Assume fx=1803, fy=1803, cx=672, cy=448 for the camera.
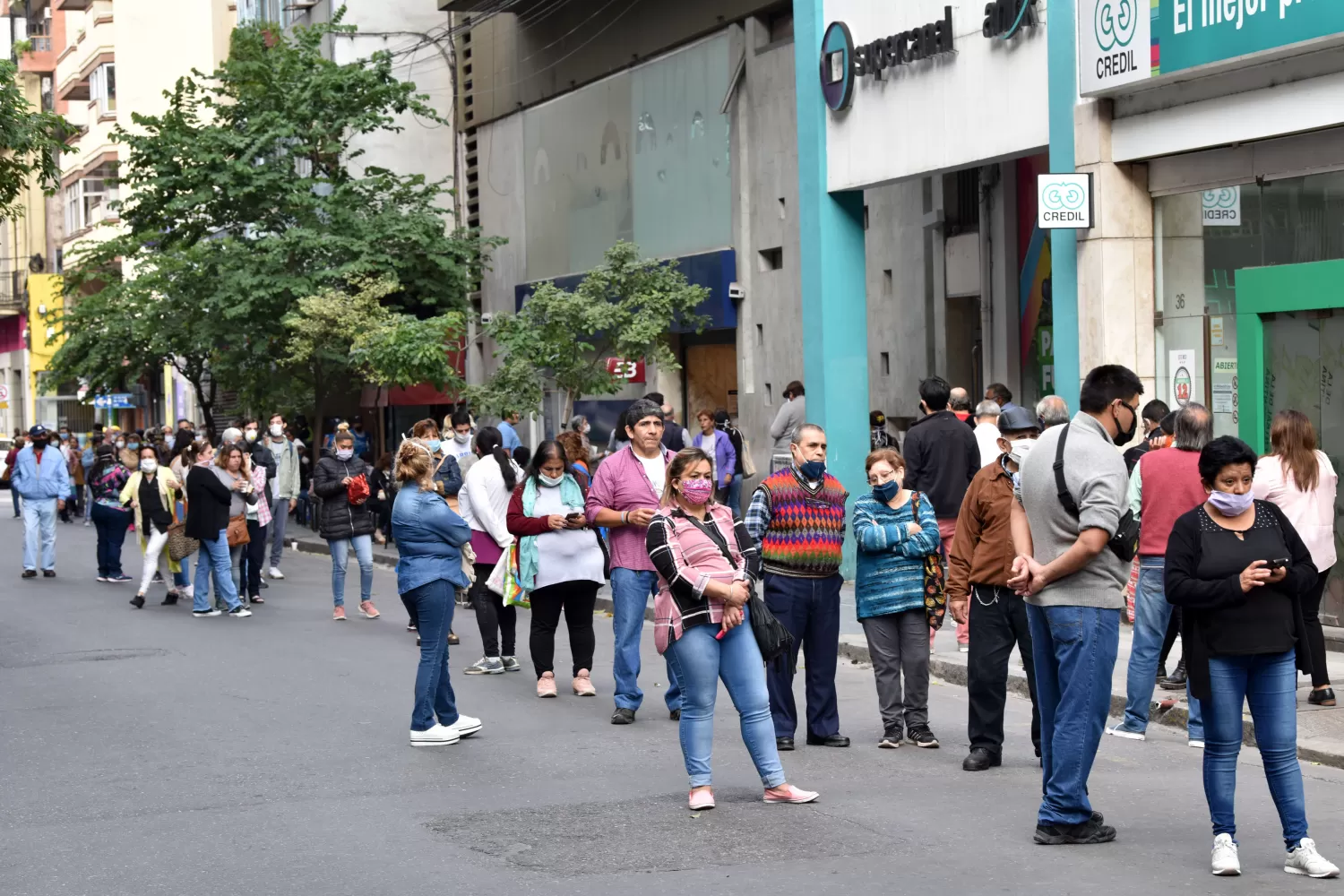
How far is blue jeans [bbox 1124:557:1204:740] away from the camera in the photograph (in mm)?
10188

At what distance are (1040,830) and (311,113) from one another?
25.8m

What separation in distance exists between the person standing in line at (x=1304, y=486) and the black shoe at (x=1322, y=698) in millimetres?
111

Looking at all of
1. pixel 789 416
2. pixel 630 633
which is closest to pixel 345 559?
pixel 789 416

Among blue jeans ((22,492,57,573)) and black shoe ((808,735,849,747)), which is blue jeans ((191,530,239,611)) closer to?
blue jeans ((22,492,57,573))

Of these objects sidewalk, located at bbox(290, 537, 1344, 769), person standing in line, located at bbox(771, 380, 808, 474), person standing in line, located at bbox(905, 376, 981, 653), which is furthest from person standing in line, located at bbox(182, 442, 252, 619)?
person standing in line, located at bbox(905, 376, 981, 653)

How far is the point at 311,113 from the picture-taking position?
1220 inches

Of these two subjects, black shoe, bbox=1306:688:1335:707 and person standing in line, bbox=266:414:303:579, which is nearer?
black shoe, bbox=1306:688:1335:707

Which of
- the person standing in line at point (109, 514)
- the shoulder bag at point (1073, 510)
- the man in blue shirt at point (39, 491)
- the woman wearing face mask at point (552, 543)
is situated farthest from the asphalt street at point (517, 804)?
the man in blue shirt at point (39, 491)

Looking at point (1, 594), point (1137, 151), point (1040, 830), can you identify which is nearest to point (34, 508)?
point (1, 594)

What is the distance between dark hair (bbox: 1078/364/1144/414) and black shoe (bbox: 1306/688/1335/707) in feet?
13.3

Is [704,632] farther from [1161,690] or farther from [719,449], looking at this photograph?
[719,449]

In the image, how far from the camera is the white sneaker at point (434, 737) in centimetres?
1031

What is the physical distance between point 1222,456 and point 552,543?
580 centimetres

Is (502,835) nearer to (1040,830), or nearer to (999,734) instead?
(1040,830)
